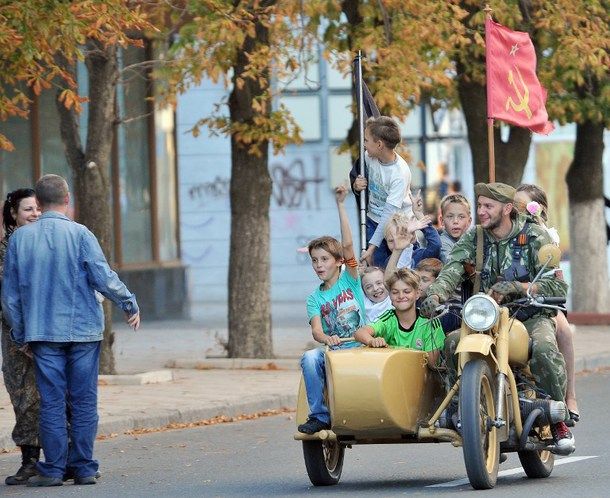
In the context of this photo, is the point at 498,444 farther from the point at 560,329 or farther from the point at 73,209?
the point at 73,209

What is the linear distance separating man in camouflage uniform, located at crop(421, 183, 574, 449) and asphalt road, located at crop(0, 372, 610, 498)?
1.94 ft

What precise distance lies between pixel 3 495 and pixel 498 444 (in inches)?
108

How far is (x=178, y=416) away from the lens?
1331 cm

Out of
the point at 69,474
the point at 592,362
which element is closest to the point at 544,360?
the point at 69,474

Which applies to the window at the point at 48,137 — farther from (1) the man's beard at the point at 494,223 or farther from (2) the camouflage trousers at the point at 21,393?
(1) the man's beard at the point at 494,223

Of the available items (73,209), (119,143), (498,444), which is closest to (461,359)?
(498,444)

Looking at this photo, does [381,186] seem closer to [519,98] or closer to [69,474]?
[69,474]

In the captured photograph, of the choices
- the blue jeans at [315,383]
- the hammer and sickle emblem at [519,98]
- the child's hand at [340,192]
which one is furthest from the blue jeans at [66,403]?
the hammer and sickle emblem at [519,98]

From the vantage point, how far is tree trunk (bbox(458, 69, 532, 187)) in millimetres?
20344

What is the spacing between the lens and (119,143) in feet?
80.5

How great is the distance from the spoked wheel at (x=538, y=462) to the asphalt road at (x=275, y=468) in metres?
0.10

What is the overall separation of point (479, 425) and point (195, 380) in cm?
771

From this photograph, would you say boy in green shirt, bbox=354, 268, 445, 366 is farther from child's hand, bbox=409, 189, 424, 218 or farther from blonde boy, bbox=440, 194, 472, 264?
child's hand, bbox=409, 189, 424, 218

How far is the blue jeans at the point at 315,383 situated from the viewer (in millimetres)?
9008
